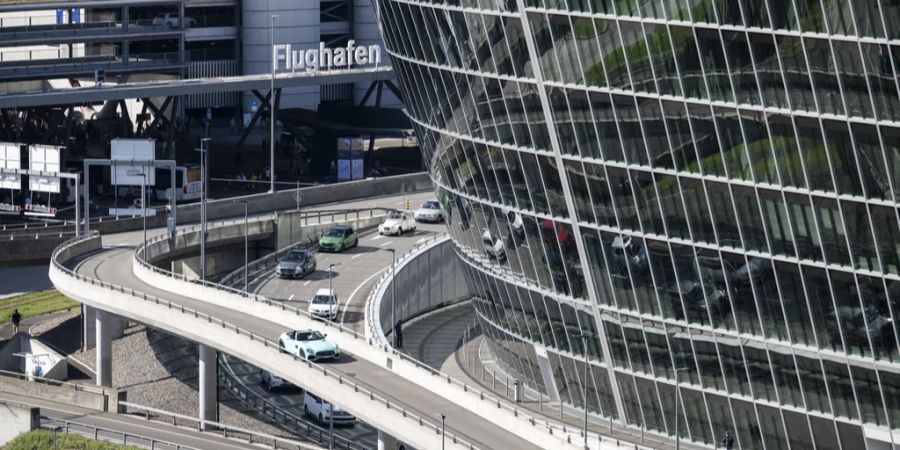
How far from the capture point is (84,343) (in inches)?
4980

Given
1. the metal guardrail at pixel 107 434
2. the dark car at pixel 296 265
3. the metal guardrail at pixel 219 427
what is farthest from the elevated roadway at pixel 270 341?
the dark car at pixel 296 265

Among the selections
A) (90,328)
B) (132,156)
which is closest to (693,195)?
(90,328)

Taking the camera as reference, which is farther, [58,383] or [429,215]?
[429,215]

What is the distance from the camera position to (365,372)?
9725cm

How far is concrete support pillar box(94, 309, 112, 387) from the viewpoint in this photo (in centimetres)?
11862

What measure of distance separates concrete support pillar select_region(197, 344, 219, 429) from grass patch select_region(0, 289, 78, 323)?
27464 millimetres

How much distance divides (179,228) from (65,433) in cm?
4337

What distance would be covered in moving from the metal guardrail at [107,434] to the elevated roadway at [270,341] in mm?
6974

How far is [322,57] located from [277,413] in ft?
275

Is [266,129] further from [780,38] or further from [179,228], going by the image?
[780,38]

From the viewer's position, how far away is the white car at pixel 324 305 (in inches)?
4566

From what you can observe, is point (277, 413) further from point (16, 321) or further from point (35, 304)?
point (35, 304)

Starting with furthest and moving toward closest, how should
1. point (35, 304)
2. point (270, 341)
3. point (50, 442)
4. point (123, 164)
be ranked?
point (123, 164) < point (35, 304) < point (270, 341) < point (50, 442)

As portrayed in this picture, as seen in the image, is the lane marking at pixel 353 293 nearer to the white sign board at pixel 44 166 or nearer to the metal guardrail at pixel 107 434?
the metal guardrail at pixel 107 434
